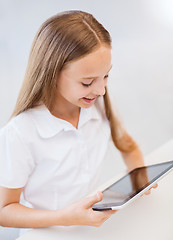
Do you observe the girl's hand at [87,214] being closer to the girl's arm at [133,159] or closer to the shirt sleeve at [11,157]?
the shirt sleeve at [11,157]

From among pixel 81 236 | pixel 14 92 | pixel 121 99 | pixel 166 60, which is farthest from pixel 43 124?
pixel 166 60

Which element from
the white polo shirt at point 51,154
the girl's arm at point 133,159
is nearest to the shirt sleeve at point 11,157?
the white polo shirt at point 51,154

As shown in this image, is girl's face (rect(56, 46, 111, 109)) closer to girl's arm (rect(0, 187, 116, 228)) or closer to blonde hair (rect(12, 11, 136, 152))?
blonde hair (rect(12, 11, 136, 152))

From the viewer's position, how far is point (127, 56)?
1087mm

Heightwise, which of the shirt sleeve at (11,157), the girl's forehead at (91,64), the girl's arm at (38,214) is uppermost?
the girl's forehead at (91,64)

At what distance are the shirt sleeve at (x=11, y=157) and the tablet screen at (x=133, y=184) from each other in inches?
7.0

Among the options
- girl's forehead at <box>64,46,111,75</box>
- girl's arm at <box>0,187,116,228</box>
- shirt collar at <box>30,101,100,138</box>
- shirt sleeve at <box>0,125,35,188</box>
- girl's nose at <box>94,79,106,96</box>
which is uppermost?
girl's forehead at <box>64,46,111,75</box>

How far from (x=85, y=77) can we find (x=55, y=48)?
76 millimetres

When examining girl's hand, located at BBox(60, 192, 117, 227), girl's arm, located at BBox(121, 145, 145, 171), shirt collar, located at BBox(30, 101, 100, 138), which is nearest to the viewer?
girl's hand, located at BBox(60, 192, 117, 227)

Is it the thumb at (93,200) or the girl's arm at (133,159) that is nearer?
the thumb at (93,200)

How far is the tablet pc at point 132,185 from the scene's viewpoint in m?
0.55

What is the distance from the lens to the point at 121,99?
4.00ft

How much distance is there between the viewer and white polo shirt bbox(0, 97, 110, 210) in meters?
0.62

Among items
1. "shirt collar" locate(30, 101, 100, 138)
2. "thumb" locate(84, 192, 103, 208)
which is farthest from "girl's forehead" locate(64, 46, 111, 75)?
"thumb" locate(84, 192, 103, 208)
